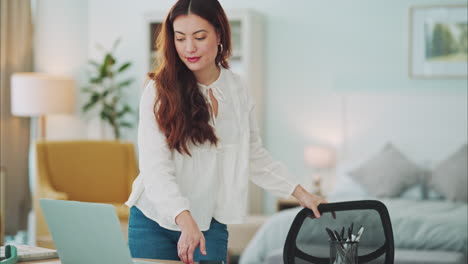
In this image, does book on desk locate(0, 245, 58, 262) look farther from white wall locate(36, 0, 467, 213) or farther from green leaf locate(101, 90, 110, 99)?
green leaf locate(101, 90, 110, 99)

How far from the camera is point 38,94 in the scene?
215 inches

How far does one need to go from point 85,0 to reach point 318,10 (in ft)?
6.37

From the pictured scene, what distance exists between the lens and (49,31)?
6.00 meters

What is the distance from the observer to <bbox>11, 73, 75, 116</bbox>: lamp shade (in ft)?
17.7

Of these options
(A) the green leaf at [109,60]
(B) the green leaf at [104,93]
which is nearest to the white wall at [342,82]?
(A) the green leaf at [109,60]

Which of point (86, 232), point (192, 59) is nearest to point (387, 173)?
point (192, 59)

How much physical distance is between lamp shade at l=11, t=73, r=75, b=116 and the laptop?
3893mm

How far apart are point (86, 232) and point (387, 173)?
3.64 meters

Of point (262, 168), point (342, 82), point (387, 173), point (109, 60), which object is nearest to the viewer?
point (262, 168)

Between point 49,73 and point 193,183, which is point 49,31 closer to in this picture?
point 49,73

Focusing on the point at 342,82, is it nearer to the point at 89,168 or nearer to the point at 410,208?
the point at 410,208

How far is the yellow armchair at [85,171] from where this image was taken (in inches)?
194

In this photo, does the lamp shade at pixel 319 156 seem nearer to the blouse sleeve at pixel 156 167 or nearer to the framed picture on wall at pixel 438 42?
the framed picture on wall at pixel 438 42

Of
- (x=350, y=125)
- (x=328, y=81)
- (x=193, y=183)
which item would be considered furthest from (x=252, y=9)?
(x=193, y=183)
